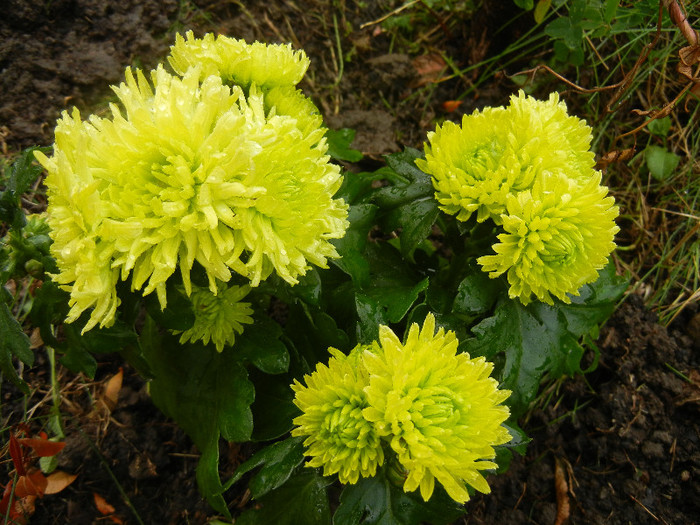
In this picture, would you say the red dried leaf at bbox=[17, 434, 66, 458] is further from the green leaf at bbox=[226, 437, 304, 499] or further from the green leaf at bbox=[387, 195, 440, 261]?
the green leaf at bbox=[387, 195, 440, 261]

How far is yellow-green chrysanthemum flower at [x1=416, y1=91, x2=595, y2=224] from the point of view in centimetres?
138

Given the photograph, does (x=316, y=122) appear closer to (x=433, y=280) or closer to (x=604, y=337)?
(x=433, y=280)

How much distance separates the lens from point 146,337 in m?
1.79

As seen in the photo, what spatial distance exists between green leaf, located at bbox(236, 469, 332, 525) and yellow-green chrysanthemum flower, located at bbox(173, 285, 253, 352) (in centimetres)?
46

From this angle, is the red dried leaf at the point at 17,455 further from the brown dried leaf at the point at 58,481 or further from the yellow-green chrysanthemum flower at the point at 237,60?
the yellow-green chrysanthemum flower at the point at 237,60

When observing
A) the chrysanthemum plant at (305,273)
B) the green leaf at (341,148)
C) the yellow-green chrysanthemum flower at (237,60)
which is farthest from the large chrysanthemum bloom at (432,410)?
the green leaf at (341,148)

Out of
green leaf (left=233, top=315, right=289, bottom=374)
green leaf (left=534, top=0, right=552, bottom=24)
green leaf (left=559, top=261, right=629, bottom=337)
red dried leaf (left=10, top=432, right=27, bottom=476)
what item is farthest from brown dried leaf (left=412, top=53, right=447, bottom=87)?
red dried leaf (left=10, top=432, right=27, bottom=476)

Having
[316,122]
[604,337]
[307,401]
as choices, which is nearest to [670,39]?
[604,337]

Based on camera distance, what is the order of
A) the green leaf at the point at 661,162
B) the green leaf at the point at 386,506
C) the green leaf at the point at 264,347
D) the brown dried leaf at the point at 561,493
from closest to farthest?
the green leaf at the point at 386,506 < the green leaf at the point at 264,347 < the brown dried leaf at the point at 561,493 < the green leaf at the point at 661,162

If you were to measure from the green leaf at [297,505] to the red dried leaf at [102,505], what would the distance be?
60 cm

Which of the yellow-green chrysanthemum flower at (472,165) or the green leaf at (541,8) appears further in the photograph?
the green leaf at (541,8)

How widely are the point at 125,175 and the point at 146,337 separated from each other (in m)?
0.91

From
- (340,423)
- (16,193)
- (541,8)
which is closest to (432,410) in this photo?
(340,423)

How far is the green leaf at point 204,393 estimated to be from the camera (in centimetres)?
150
